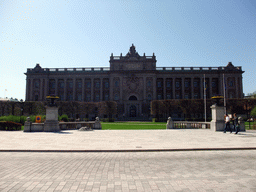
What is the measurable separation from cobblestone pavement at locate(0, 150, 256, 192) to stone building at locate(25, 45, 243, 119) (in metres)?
58.5

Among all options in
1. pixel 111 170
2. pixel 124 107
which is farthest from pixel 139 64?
pixel 111 170

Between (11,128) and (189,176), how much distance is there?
23.2 metres

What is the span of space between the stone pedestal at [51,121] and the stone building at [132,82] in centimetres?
4471

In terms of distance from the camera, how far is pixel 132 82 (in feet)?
227


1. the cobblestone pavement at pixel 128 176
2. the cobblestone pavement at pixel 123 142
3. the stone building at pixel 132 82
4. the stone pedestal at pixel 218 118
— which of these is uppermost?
the stone building at pixel 132 82

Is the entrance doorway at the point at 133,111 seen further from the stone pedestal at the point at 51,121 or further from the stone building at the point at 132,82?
the stone pedestal at the point at 51,121

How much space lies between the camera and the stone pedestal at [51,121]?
2072cm

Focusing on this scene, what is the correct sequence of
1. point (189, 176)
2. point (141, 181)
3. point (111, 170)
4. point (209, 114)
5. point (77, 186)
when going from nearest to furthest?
point (77, 186) < point (141, 181) < point (189, 176) < point (111, 170) < point (209, 114)

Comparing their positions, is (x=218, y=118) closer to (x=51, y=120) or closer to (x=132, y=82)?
(x=51, y=120)

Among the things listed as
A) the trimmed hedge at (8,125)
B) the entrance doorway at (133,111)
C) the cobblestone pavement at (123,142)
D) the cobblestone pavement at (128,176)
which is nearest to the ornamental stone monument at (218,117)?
the cobblestone pavement at (123,142)

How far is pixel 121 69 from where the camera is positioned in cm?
6850

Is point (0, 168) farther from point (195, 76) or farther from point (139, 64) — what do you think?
point (195, 76)

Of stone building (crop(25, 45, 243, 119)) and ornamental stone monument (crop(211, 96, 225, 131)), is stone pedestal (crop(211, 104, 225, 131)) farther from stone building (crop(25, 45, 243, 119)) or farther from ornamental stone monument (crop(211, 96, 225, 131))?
stone building (crop(25, 45, 243, 119))

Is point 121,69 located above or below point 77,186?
above
